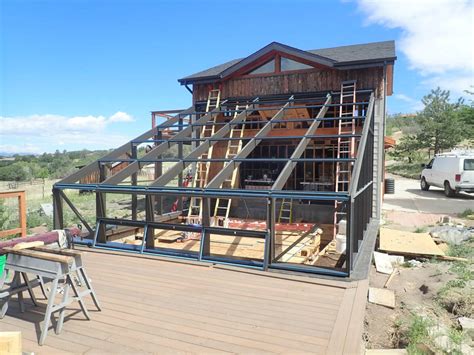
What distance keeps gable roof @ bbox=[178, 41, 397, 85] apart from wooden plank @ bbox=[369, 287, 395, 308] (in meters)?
6.21

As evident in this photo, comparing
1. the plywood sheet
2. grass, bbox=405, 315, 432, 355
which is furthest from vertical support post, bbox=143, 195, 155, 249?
the plywood sheet

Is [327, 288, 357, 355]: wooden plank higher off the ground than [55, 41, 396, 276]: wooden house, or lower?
lower

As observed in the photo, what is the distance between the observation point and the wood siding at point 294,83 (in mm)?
9109

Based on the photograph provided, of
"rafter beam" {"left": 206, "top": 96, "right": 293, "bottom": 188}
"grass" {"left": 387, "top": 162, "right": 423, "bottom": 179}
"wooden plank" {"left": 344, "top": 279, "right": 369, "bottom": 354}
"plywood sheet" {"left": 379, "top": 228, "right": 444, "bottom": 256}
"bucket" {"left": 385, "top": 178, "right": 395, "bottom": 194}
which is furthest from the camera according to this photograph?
"grass" {"left": 387, "top": 162, "right": 423, "bottom": 179}

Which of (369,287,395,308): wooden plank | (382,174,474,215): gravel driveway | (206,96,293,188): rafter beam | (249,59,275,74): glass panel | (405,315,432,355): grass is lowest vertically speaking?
(369,287,395,308): wooden plank

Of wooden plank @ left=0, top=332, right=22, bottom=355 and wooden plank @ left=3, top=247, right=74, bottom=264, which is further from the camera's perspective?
wooden plank @ left=3, top=247, right=74, bottom=264

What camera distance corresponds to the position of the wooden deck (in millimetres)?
2816

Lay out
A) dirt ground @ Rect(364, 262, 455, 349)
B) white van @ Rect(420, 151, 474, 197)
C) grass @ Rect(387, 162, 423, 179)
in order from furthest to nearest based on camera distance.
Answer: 1. grass @ Rect(387, 162, 423, 179)
2. white van @ Rect(420, 151, 474, 197)
3. dirt ground @ Rect(364, 262, 455, 349)

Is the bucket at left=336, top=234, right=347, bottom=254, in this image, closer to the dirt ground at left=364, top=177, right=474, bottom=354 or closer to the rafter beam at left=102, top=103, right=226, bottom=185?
the dirt ground at left=364, top=177, right=474, bottom=354

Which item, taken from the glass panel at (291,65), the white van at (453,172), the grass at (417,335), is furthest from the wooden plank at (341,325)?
the white van at (453,172)

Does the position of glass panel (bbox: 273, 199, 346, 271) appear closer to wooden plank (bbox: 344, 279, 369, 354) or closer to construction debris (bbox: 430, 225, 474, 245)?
wooden plank (bbox: 344, 279, 369, 354)

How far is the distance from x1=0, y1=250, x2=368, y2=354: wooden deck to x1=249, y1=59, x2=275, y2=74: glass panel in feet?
24.1

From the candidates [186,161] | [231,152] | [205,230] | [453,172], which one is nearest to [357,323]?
[205,230]

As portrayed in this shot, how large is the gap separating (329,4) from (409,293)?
624 cm
